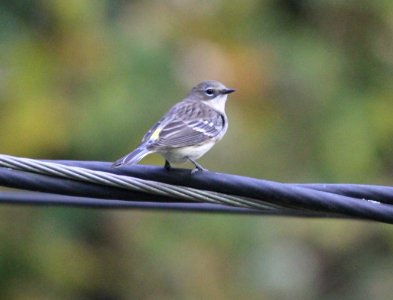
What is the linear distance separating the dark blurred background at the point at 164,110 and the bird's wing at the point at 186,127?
7.50 ft

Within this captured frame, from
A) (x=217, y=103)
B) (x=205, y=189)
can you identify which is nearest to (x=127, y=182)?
Answer: (x=205, y=189)

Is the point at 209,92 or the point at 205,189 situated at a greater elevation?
the point at 209,92

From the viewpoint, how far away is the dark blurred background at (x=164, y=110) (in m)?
10.7

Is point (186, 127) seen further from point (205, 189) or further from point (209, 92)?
point (205, 189)

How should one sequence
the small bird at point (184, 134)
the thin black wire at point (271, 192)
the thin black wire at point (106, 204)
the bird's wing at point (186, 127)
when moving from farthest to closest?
the bird's wing at point (186, 127)
the small bird at point (184, 134)
the thin black wire at point (106, 204)
the thin black wire at point (271, 192)

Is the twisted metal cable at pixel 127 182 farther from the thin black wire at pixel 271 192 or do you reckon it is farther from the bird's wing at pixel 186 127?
the bird's wing at pixel 186 127

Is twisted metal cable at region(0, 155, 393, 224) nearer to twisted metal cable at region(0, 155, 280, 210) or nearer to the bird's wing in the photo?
twisted metal cable at region(0, 155, 280, 210)

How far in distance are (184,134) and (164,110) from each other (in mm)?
3269

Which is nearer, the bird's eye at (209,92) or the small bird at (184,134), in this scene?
the small bird at (184,134)

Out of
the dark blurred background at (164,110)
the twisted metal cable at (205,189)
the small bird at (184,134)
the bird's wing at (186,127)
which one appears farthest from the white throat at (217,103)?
the twisted metal cable at (205,189)

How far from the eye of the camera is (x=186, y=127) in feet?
24.4

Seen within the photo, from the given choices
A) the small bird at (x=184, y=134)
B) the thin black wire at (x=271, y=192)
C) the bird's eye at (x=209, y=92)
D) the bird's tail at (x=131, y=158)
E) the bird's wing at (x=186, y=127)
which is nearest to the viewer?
the thin black wire at (x=271, y=192)

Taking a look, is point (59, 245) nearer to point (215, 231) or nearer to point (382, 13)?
point (215, 231)

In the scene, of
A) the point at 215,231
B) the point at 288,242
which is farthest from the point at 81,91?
the point at 288,242
